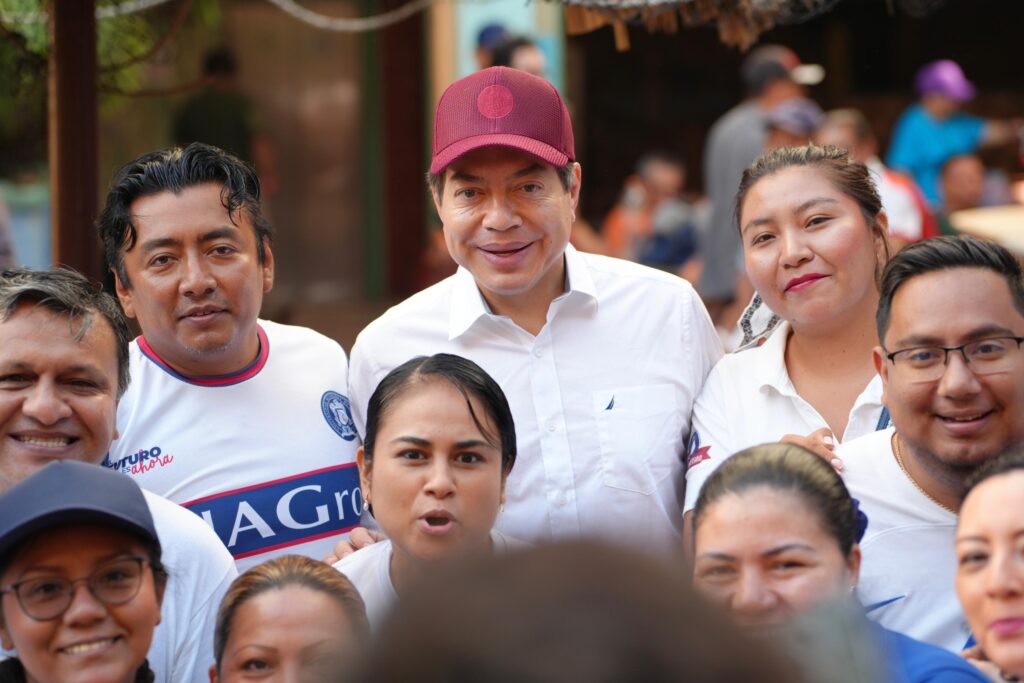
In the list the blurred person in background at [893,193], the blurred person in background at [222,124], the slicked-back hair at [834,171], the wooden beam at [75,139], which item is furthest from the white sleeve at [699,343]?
the blurred person in background at [222,124]

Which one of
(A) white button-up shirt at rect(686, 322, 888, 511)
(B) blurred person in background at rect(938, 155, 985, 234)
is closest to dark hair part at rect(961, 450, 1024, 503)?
(A) white button-up shirt at rect(686, 322, 888, 511)

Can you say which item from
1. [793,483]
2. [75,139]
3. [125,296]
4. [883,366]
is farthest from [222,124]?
[793,483]

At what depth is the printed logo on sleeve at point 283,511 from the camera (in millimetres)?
3074

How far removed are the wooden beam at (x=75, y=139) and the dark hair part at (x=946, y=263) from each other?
2.20m

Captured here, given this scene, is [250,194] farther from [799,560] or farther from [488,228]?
[799,560]

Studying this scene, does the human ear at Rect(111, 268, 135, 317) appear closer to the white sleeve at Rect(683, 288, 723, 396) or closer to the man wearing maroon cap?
the man wearing maroon cap

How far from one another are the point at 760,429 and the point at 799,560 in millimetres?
879

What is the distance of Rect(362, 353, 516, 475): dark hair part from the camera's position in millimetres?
2881

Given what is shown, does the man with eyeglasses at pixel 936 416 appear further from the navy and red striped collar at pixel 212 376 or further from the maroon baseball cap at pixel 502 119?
the navy and red striped collar at pixel 212 376

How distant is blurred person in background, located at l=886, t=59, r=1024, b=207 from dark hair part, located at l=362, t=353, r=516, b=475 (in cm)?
683

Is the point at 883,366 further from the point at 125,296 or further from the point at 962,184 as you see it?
the point at 962,184

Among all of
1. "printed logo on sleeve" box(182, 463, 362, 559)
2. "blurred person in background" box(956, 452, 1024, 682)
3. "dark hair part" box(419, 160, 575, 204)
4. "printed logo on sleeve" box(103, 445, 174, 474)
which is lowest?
"blurred person in background" box(956, 452, 1024, 682)

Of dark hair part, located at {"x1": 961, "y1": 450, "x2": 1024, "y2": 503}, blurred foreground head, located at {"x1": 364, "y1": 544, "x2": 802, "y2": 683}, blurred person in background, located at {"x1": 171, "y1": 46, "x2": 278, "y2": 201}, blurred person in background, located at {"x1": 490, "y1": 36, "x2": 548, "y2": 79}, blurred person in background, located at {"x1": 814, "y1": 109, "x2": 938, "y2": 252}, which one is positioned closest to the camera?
blurred foreground head, located at {"x1": 364, "y1": 544, "x2": 802, "y2": 683}

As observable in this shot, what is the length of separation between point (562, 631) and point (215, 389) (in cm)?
233
